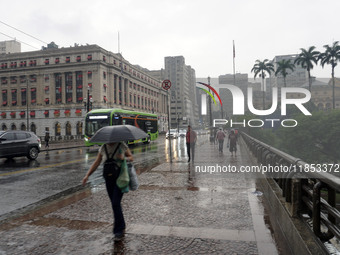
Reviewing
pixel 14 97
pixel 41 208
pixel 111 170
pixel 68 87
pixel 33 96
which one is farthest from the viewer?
pixel 14 97

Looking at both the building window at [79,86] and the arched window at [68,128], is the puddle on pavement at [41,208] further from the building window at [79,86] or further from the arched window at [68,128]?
the building window at [79,86]

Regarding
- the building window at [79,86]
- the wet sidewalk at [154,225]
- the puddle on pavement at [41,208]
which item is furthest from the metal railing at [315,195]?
the building window at [79,86]

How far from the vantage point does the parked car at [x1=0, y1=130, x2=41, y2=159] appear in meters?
14.4

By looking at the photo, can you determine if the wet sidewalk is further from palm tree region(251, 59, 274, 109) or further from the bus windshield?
palm tree region(251, 59, 274, 109)

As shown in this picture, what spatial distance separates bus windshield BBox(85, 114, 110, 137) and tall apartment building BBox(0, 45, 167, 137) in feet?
135

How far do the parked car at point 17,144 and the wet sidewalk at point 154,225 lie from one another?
29.7 feet

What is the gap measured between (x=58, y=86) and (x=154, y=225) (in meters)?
71.4

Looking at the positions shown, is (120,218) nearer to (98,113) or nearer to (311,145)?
(98,113)

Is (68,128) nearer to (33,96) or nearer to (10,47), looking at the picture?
(33,96)

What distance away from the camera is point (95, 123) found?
23594 millimetres

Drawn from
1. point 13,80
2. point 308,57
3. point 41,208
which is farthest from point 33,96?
point 41,208

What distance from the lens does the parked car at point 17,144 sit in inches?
566

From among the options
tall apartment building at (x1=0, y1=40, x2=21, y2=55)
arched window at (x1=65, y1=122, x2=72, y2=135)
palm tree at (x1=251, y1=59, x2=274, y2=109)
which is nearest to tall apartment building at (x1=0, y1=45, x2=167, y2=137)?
arched window at (x1=65, y1=122, x2=72, y2=135)

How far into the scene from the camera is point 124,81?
78.4 meters
